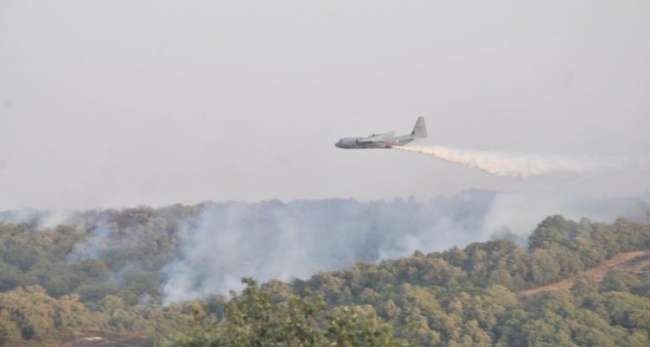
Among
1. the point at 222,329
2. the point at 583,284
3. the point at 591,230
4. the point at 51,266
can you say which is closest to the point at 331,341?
→ the point at 222,329

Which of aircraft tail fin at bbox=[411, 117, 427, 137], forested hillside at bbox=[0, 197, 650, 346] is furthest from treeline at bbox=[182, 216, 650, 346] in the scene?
aircraft tail fin at bbox=[411, 117, 427, 137]

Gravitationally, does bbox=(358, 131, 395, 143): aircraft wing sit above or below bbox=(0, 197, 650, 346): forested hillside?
above

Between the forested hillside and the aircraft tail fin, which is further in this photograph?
the forested hillside

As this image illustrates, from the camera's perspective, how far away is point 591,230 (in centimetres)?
16425

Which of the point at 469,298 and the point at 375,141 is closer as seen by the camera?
the point at 375,141

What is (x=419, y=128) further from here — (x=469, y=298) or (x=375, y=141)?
(x=469, y=298)

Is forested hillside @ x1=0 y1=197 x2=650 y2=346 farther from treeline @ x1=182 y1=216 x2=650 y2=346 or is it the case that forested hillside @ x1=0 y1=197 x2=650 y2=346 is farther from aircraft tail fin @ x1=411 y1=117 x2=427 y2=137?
aircraft tail fin @ x1=411 y1=117 x2=427 y2=137

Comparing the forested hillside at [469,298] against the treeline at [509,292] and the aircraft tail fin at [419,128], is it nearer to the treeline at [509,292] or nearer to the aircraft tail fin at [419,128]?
the treeline at [509,292]

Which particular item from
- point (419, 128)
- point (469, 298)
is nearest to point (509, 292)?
point (469, 298)

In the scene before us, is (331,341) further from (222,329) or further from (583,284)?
(583,284)

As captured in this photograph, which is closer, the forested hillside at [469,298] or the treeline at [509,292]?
the treeline at [509,292]

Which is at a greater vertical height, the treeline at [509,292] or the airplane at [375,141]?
the airplane at [375,141]

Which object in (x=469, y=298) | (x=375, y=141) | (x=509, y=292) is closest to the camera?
(x=375, y=141)

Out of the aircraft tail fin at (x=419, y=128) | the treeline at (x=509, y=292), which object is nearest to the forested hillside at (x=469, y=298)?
the treeline at (x=509, y=292)
